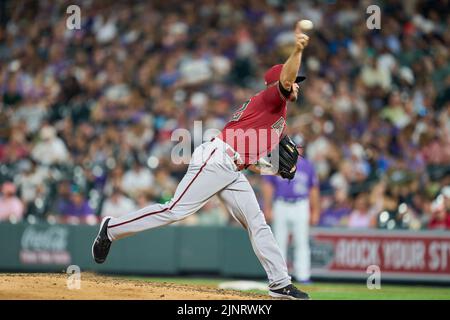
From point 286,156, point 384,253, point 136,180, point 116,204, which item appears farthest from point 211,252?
point 286,156

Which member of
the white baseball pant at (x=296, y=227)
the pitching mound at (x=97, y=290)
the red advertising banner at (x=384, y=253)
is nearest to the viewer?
the pitching mound at (x=97, y=290)

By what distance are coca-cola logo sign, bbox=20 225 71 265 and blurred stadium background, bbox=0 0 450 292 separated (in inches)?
2.4

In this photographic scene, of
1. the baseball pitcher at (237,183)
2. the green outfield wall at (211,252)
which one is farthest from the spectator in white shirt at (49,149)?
the baseball pitcher at (237,183)

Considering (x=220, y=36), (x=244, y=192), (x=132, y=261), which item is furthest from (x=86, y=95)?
(x=244, y=192)

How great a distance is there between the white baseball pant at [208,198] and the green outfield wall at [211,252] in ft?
17.9

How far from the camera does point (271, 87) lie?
7.45 meters

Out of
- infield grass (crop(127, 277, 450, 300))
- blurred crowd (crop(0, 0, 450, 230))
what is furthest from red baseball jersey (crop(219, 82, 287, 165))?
blurred crowd (crop(0, 0, 450, 230))

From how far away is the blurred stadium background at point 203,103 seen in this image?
13727 millimetres

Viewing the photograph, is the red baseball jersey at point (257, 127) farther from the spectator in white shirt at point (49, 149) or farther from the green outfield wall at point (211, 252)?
the spectator in white shirt at point (49, 149)

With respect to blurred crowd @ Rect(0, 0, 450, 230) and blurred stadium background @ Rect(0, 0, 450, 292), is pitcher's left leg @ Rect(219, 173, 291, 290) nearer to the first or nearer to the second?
blurred crowd @ Rect(0, 0, 450, 230)

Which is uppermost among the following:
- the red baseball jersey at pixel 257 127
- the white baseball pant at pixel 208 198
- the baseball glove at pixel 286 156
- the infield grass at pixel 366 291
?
the red baseball jersey at pixel 257 127

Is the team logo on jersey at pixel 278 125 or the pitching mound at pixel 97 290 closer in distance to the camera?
the pitching mound at pixel 97 290

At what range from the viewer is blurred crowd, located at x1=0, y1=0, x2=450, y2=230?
547 inches
